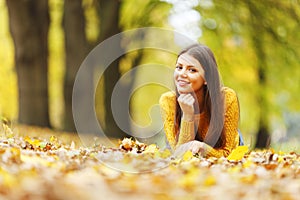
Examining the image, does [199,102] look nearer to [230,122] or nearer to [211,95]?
[211,95]

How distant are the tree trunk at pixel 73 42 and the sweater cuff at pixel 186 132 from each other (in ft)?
27.8

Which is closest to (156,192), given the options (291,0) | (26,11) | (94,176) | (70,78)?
(94,176)

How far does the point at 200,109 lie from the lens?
14.8 ft

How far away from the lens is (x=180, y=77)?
4.22m

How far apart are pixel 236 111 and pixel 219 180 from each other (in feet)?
6.47

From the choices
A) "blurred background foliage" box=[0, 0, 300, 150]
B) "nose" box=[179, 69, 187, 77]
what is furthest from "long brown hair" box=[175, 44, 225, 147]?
"blurred background foliage" box=[0, 0, 300, 150]

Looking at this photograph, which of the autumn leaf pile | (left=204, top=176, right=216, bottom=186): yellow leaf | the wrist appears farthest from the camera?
the wrist

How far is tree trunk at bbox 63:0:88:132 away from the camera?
12.7m

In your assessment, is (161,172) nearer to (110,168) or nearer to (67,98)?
(110,168)

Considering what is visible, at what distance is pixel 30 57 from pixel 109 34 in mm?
1940

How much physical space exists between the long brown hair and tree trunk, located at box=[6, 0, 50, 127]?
9.22m

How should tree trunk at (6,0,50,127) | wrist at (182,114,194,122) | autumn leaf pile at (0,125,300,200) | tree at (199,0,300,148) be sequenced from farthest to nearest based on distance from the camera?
tree trunk at (6,0,50,127)
tree at (199,0,300,148)
wrist at (182,114,194,122)
autumn leaf pile at (0,125,300,200)

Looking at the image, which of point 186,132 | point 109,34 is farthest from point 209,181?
point 109,34

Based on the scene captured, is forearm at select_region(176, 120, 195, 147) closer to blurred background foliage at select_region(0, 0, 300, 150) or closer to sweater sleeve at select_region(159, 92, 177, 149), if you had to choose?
sweater sleeve at select_region(159, 92, 177, 149)
